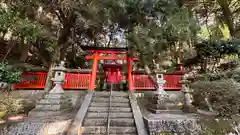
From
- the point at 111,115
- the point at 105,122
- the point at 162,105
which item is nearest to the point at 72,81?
the point at 111,115

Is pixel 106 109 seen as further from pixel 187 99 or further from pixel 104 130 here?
pixel 187 99

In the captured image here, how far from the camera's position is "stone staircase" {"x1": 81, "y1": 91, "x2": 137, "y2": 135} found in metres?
4.66

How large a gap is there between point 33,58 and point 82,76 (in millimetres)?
5177

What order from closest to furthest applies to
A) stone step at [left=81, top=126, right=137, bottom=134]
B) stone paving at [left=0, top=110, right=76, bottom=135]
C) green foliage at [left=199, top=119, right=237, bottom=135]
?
1. stone paving at [left=0, top=110, right=76, bottom=135]
2. green foliage at [left=199, top=119, right=237, bottom=135]
3. stone step at [left=81, top=126, right=137, bottom=134]

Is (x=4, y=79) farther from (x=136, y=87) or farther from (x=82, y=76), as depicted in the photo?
(x=136, y=87)

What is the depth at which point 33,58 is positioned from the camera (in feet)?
35.3

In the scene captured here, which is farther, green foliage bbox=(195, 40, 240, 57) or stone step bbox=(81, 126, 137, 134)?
green foliage bbox=(195, 40, 240, 57)

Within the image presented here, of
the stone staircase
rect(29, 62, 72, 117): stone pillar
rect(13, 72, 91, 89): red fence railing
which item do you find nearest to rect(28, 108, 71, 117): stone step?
rect(29, 62, 72, 117): stone pillar

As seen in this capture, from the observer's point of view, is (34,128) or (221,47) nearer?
(34,128)

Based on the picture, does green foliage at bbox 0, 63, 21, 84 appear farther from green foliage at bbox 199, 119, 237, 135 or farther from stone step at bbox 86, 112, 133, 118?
green foliage at bbox 199, 119, 237, 135

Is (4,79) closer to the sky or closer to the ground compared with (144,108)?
closer to the sky

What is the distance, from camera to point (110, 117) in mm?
5246

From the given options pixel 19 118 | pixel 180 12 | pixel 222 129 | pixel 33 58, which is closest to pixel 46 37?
pixel 19 118

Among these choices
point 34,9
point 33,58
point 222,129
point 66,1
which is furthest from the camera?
point 33,58
